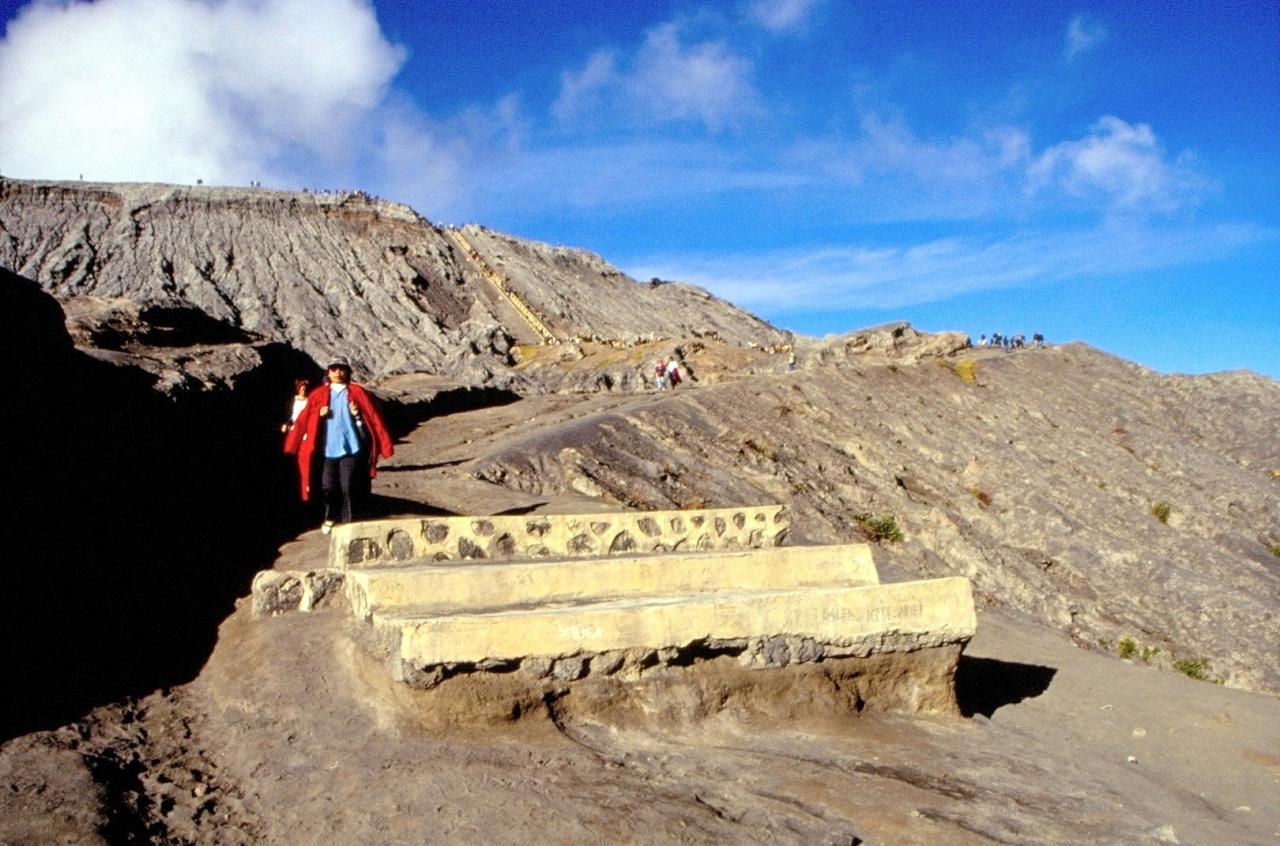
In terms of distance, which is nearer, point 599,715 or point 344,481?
point 599,715

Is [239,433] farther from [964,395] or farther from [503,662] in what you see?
[964,395]

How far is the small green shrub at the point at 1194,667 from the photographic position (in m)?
12.4

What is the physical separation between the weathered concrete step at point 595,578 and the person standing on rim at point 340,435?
5.53ft

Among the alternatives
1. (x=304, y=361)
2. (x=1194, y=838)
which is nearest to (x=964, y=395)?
(x=304, y=361)

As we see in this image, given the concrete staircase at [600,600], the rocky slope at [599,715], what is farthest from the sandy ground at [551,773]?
the concrete staircase at [600,600]

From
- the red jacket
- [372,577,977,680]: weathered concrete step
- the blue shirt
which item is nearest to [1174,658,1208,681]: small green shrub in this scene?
[372,577,977,680]: weathered concrete step

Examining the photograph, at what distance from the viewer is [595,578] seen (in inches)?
231

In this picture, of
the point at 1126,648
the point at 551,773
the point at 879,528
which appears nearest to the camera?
the point at 551,773

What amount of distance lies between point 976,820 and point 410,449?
1268cm

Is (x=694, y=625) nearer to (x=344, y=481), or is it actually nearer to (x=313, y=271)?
(x=344, y=481)

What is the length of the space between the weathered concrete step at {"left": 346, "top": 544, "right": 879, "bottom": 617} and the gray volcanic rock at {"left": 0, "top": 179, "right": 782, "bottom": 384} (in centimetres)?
3060

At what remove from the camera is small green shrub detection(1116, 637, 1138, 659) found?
12.7 metres

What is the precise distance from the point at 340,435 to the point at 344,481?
36 centimetres

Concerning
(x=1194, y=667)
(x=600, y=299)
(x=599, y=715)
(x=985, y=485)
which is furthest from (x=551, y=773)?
(x=600, y=299)
